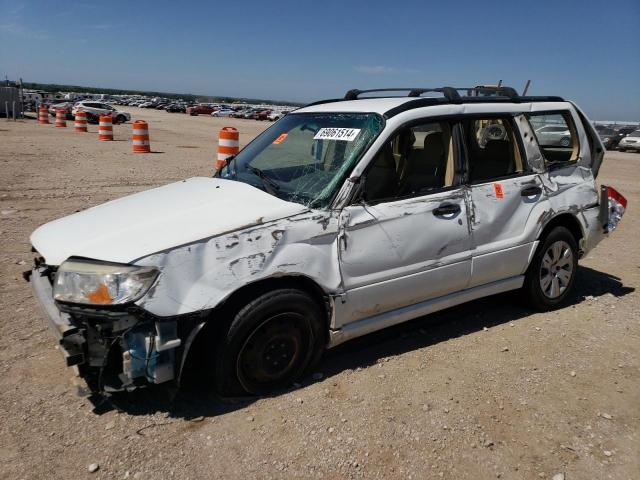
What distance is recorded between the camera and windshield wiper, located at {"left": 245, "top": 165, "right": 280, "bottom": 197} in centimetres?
338

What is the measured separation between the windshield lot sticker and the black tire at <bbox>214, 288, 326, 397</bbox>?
3.87 ft

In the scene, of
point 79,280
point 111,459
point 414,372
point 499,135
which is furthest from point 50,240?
point 499,135

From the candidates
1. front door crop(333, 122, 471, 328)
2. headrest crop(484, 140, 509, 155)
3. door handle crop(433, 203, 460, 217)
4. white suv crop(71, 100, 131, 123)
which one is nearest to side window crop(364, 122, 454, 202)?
front door crop(333, 122, 471, 328)

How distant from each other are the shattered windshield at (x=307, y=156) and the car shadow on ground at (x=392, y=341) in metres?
1.29

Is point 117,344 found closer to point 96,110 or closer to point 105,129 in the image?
point 105,129

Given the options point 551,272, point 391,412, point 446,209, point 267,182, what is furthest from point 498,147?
point 391,412

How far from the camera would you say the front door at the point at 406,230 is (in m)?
3.27

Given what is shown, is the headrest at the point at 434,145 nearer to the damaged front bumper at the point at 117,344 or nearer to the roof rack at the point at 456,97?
the roof rack at the point at 456,97

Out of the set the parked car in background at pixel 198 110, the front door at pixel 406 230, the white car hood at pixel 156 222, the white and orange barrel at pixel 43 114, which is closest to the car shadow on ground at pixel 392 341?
the front door at pixel 406 230

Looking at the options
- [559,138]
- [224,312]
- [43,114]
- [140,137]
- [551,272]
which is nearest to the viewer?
[224,312]

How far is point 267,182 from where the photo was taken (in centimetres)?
350

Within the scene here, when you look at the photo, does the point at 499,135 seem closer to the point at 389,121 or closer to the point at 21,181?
the point at 389,121

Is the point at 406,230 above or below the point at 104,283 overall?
above

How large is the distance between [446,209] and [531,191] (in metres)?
1.04
